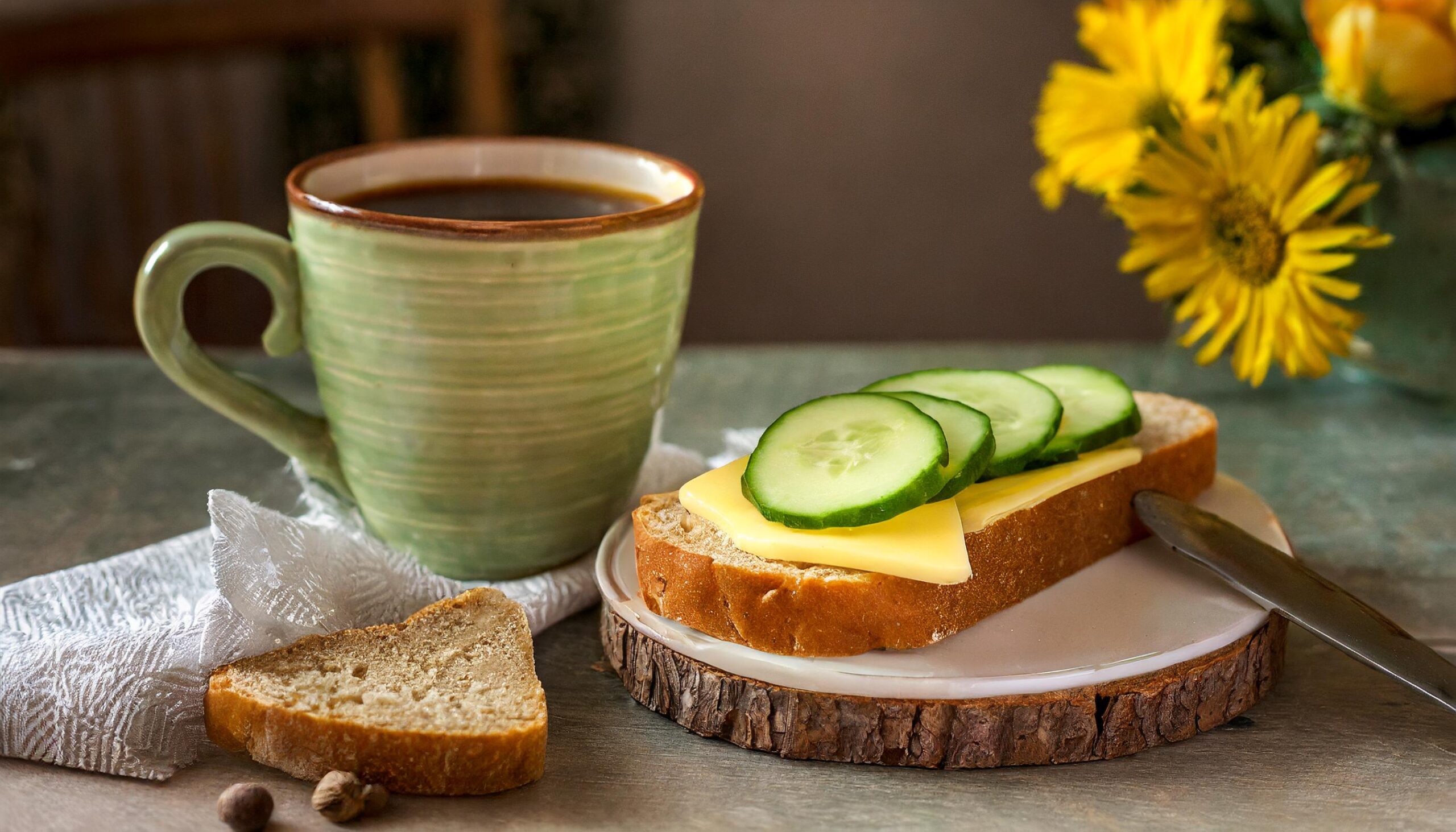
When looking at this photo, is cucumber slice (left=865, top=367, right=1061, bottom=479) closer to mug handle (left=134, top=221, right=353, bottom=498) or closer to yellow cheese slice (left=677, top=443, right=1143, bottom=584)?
yellow cheese slice (left=677, top=443, right=1143, bottom=584)

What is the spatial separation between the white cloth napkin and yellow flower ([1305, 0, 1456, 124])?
3.93 ft

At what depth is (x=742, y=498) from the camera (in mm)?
1236

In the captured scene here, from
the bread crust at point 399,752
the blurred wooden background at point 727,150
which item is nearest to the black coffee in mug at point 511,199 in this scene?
the bread crust at point 399,752

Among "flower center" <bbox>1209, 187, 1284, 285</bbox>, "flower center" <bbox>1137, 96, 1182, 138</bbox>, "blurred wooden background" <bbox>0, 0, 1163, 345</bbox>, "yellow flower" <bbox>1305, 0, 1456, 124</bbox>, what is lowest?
"blurred wooden background" <bbox>0, 0, 1163, 345</bbox>

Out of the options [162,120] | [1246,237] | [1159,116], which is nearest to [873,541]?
[1246,237]

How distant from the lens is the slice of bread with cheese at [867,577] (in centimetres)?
112

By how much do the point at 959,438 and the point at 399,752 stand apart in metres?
0.59

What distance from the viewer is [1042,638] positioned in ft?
3.89

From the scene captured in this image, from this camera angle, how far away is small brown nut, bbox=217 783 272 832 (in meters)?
0.97

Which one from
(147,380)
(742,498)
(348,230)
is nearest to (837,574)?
(742,498)

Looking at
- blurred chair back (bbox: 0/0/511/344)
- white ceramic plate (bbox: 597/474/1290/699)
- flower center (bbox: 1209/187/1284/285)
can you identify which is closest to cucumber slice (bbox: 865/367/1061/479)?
white ceramic plate (bbox: 597/474/1290/699)

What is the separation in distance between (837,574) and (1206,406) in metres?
1.20

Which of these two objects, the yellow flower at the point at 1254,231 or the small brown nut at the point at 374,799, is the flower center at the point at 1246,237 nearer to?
the yellow flower at the point at 1254,231

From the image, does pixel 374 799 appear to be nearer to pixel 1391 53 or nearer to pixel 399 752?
pixel 399 752
